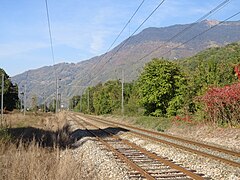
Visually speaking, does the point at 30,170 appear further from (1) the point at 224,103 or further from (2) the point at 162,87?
(2) the point at 162,87

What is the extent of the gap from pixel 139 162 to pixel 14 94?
274ft

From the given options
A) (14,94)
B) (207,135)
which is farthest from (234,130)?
(14,94)

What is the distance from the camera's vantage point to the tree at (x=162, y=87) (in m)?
35.7

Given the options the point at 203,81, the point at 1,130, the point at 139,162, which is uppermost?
the point at 203,81

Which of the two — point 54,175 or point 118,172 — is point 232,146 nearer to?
point 118,172

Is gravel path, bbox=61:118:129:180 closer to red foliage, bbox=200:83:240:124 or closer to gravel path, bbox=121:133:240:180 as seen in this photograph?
gravel path, bbox=121:133:240:180

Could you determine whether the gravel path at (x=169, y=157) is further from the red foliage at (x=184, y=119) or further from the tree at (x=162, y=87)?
the tree at (x=162, y=87)

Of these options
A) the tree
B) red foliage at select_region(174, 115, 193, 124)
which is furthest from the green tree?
red foliage at select_region(174, 115, 193, 124)

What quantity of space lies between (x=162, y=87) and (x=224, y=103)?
1363cm

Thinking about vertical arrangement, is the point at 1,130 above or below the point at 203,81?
below

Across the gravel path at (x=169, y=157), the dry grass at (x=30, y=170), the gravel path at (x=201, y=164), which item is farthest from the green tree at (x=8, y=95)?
the dry grass at (x=30, y=170)

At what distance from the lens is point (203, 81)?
97.5ft

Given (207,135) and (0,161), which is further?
(207,135)

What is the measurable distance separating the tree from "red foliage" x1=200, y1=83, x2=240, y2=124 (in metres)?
11.0
